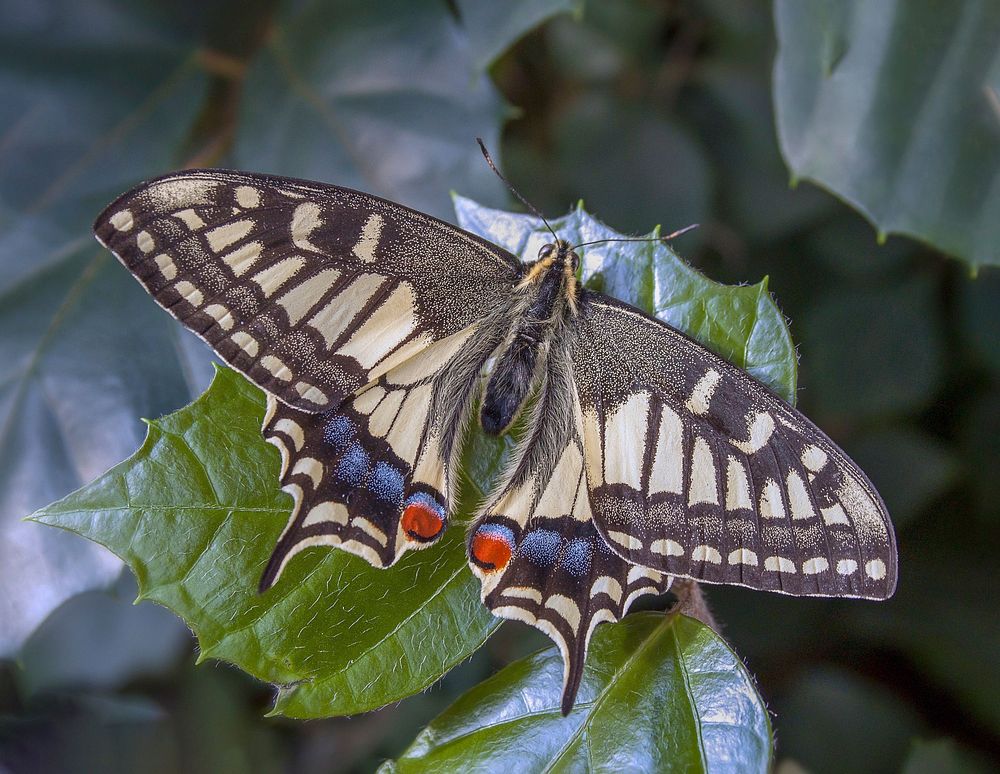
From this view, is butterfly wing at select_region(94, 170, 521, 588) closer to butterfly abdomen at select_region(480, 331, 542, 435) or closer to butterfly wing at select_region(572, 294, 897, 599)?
butterfly abdomen at select_region(480, 331, 542, 435)

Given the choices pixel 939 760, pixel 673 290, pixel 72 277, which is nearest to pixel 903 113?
pixel 673 290

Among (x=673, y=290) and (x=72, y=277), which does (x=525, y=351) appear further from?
(x=72, y=277)

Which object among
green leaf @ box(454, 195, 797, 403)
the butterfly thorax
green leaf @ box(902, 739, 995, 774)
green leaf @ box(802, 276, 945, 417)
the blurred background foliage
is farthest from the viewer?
green leaf @ box(802, 276, 945, 417)

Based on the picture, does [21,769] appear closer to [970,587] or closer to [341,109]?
[341,109]

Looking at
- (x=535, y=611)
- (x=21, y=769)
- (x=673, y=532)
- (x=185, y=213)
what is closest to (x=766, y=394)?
(x=673, y=532)

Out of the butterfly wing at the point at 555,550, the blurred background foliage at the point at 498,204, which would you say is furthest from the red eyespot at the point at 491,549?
the blurred background foliage at the point at 498,204

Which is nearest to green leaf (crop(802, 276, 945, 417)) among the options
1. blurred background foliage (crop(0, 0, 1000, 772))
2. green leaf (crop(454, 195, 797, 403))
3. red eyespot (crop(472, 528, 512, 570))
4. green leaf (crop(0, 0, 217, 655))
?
blurred background foliage (crop(0, 0, 1000, 772))

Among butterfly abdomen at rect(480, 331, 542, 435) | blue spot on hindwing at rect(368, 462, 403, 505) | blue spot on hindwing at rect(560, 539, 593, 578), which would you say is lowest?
blue spot on hindwing at rect(560, 539, 593, 578)
